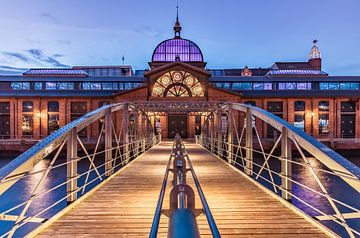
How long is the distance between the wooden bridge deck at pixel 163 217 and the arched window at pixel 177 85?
1242 inches

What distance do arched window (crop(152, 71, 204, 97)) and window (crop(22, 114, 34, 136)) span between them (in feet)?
59.0

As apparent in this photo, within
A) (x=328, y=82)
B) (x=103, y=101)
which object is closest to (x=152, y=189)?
(x=103, y=101)

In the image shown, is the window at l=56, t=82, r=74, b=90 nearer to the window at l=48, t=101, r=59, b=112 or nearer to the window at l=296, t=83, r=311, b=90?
the window at l=48, t=101, r=59, b=112

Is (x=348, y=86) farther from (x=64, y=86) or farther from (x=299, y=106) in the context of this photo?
(x=64, y=86)

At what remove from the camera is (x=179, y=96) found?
131 ft

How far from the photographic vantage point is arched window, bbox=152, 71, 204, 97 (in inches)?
1566

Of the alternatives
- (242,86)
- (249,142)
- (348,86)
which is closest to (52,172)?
(249,142)

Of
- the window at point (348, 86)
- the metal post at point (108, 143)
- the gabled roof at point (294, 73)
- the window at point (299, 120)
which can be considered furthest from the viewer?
the gabled roof at point (294, 73)

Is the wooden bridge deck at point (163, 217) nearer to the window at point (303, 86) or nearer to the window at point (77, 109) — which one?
the window at point (77, 109)

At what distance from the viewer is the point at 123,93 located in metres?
39.9

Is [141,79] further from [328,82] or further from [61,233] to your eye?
[61,233]

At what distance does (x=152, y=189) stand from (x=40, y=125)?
38527mm

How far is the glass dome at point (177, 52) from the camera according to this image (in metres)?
46.1

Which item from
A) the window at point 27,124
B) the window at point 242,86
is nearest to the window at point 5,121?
the window at point 27,124
